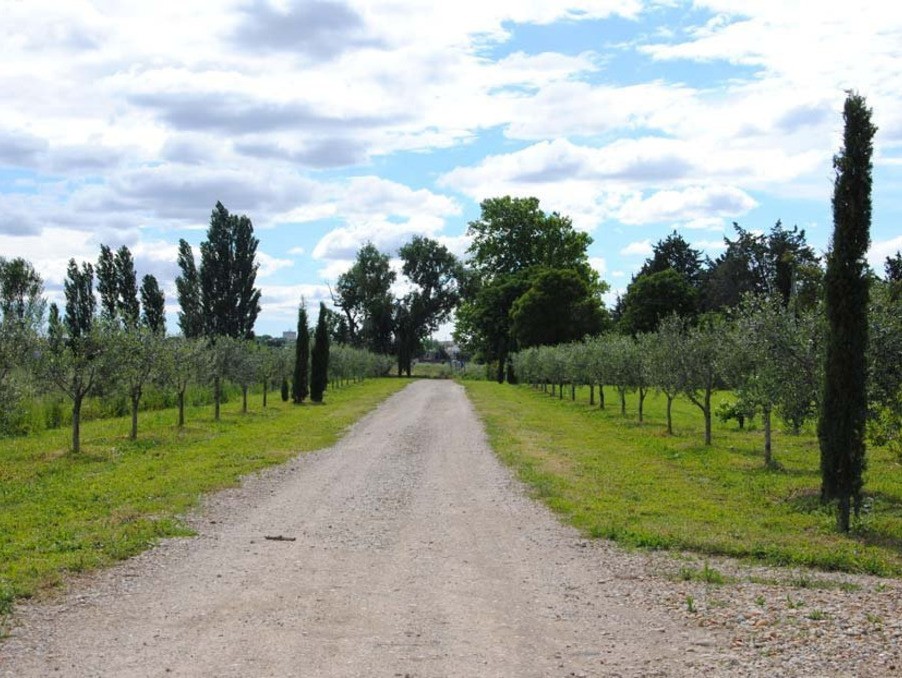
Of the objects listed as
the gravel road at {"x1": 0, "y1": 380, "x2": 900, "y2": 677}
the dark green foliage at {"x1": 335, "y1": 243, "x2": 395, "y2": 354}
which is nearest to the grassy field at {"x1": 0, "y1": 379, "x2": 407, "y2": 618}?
the gravel road at {"x1": 0, "y1": 380, "x2": 900, "y2": 677}

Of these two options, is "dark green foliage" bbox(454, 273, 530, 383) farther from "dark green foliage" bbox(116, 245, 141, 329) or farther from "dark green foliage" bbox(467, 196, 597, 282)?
"dark green foliage" bbox(116, 245, 141, 329)

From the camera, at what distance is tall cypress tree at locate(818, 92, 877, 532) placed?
11820 millimetres

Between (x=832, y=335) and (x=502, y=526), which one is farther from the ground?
(x=832, y=335)

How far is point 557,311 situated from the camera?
211 ft

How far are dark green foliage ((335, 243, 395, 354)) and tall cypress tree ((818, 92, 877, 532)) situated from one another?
82.5m

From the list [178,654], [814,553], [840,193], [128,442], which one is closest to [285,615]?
[178,654]

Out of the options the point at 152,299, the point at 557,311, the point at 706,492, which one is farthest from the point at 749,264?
the point at 706,492

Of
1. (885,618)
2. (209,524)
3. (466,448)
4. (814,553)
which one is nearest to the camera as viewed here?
(885,618)

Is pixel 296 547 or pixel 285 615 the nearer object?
pixel 285 615

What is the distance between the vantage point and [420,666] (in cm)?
615

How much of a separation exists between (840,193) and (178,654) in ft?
34.1

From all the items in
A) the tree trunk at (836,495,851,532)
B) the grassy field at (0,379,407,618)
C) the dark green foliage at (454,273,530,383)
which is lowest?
the grassy field at (0,379,407,618)

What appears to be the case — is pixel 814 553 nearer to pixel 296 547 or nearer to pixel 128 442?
pixel 296 547

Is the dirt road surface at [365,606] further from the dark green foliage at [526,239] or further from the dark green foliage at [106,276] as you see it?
the dark green foliage at [526,239]
